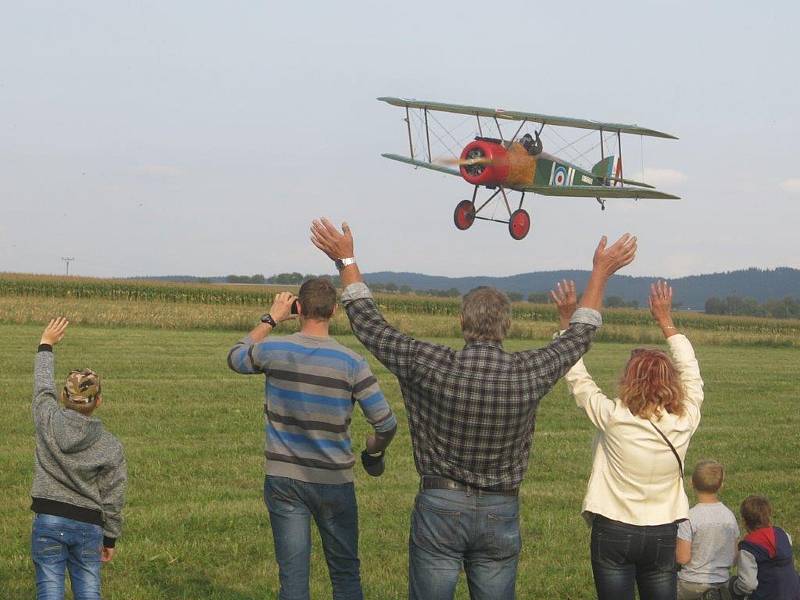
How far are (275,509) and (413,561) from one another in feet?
3.19

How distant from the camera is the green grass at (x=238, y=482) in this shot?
7.46 m

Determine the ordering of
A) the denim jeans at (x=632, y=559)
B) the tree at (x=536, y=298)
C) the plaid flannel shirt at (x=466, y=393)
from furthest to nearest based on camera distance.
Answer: the tree at (x=536, y=298), the denim jeans at (x=632, y=559), the plaid flannel shirt at (x=466, y=393)

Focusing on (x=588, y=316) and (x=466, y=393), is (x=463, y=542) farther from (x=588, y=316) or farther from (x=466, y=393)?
(x=588, y=316)

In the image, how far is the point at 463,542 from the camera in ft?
14.6

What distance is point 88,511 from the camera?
511cm

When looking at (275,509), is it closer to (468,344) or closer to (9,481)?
(468,344)

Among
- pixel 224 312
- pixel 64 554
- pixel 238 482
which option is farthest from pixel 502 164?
pixel 224 312

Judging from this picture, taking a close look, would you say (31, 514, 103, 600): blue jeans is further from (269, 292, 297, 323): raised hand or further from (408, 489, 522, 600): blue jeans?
(408, 489, 522, 600): blue jeans

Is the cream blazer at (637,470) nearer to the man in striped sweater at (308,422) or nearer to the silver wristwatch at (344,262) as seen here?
the man in striped sweater at (308,422)

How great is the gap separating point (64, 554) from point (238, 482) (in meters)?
5.65

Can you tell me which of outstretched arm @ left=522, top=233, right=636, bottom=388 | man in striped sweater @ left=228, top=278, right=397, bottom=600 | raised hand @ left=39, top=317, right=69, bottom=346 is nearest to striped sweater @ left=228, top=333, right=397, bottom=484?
man in striped sweater @ left=228, top=278, right=397, bottom=600

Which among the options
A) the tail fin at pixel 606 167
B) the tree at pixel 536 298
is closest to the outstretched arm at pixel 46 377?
the tail fin at pixel 606 167

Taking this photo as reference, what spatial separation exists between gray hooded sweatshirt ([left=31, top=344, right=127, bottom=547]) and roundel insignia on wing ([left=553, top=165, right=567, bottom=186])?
671 inches

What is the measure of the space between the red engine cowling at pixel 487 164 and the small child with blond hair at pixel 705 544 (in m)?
13.6
